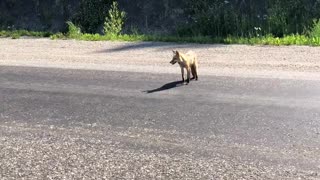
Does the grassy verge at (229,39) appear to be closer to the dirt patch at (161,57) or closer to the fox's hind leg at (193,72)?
the dirt patch at (161,57)

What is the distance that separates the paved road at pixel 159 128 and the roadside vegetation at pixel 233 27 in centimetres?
439

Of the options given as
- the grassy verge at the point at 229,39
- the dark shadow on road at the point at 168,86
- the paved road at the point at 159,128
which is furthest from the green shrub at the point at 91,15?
the dark shadow on road at the point at 168,86

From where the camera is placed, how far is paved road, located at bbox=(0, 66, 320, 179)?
496 cm

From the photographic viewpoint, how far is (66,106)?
7.38 meters

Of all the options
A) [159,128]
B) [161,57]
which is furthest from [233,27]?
[159,128]

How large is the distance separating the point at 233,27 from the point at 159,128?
935cm

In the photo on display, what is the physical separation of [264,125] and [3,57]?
25.4 ft

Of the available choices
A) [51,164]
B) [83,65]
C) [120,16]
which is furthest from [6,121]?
[120,16]

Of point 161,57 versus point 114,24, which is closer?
point 161,57

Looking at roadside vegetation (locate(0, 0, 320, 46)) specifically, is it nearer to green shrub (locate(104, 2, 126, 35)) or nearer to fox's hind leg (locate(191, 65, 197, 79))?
green shrub (locate(104, 2, 126, 35))

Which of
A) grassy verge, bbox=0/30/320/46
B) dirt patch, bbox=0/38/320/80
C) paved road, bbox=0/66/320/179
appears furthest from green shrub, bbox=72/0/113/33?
paved road, bbox=0/66/320/179

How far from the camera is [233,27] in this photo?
1500 centimetres

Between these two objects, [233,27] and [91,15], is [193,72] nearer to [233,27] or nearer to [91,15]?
[233,27]

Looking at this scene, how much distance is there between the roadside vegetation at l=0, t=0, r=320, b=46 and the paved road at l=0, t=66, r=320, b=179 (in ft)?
14.4
